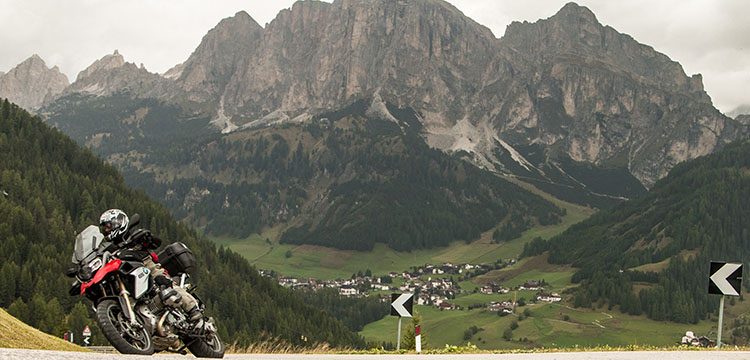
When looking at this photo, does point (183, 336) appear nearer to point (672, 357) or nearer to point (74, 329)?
point (672, 357)

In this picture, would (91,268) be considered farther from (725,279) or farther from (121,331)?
(725,279)

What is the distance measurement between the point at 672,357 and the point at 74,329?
98.1 metres

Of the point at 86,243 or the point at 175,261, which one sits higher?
the point at 86,243

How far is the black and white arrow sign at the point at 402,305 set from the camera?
34031 mm

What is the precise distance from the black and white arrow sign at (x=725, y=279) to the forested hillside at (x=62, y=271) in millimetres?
81325

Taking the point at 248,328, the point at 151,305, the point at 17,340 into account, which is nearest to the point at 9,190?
the point at 248,328

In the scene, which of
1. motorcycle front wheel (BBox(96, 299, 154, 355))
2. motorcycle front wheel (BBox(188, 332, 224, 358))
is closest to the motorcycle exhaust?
motorcycle front wheel (BBox(96, 299, 154, 355))

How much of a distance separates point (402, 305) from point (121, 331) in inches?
828

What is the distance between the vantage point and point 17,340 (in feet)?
75.4

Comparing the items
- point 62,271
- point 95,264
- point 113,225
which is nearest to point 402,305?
point 113,225


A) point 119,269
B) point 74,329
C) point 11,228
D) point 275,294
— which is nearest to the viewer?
point 119,269

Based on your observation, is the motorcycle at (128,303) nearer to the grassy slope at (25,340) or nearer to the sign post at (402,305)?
the grassy slope at (25,340)

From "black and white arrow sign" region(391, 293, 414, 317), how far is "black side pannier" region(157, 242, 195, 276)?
18.5 meters

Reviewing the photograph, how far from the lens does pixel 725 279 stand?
2930cm
